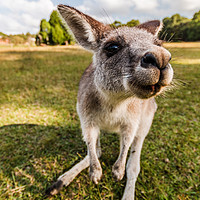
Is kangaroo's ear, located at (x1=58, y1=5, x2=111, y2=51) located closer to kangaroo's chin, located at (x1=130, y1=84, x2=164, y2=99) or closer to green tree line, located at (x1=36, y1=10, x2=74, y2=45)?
kangaroo's chin, located at (x1=130, y1=84, x2=164, y2=99)

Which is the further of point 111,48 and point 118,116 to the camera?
point 118,116

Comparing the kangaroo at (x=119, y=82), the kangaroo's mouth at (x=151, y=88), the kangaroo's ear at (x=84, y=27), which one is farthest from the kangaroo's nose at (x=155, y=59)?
the kangaroo's ear at (x=84, y=27)

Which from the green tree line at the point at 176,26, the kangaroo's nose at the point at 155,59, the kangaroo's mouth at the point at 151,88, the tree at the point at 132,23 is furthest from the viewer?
the tree at the point at 132,23

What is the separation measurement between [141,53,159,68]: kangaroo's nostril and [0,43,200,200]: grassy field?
58 cm

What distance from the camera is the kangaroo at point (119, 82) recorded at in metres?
0.94

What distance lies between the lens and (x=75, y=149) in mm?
2205

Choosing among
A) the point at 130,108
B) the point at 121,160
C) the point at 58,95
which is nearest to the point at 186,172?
the point at 121,160

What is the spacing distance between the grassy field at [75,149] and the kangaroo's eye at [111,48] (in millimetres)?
609

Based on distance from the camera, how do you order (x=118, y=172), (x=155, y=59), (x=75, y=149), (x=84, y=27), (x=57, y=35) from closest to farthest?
(x=155, y=59), (x=84, y=27), (x=118, y=172), (x=75, y=149), (x=57, y=35)

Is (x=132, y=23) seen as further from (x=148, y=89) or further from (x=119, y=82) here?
(x=148, y=89)

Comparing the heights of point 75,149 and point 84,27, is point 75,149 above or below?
below

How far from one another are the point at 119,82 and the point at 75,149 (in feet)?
4.76

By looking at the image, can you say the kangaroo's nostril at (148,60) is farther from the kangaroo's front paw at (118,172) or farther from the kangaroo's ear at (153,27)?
the kangaroo's front paw at (118,172)

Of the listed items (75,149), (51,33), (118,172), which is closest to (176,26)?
(118,172)
